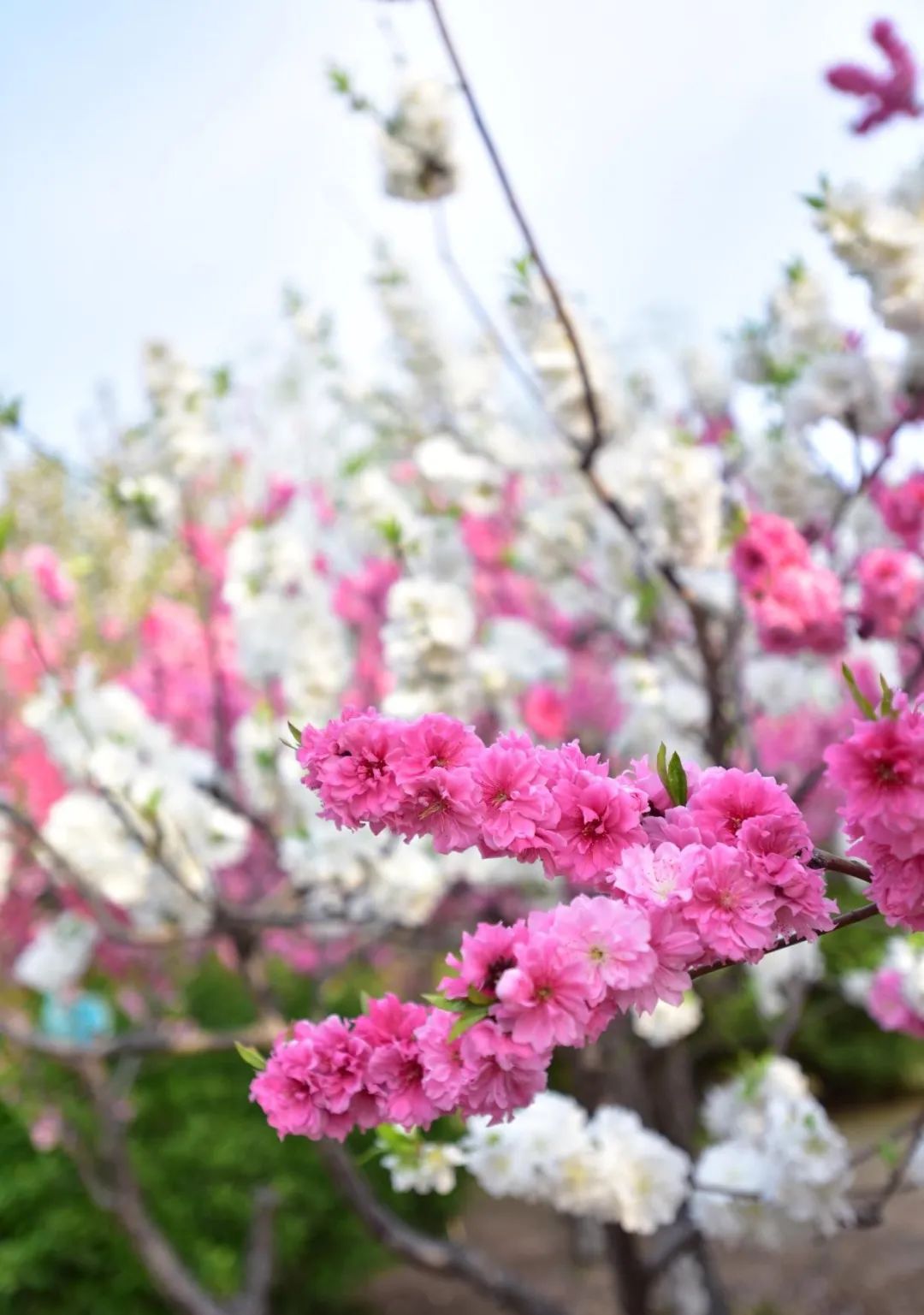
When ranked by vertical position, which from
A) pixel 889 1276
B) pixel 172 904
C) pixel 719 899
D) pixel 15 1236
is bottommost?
pixel 889 1276

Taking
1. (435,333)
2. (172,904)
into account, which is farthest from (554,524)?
(172,904)

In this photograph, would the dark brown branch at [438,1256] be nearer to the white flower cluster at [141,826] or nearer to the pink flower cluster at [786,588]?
the white flower cluster at [141,826]

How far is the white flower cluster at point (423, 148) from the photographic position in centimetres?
266

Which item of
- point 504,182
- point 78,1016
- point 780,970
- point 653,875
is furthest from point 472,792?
point 78,1016

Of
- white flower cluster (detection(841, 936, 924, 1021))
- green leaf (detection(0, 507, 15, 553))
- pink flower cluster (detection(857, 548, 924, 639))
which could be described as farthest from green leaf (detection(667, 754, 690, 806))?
green leaf (detection(0, 507, 15, 553))

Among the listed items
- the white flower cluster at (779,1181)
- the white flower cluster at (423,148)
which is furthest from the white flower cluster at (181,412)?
the white flower cluster at (779,1181)

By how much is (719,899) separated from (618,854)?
0.09 metres

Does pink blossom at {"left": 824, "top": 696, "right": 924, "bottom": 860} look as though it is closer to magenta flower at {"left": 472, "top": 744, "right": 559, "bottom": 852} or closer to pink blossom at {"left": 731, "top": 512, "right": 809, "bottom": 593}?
magenta flower at {"left": 472, "top": 744, "right": 559, "bottom": 852}

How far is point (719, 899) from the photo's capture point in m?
0.90

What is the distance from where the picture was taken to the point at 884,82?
2445mm

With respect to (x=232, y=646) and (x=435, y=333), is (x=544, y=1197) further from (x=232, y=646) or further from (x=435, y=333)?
(x=232, y=646)

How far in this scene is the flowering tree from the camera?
3.02ft

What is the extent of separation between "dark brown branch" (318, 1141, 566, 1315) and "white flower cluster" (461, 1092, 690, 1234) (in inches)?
26.3

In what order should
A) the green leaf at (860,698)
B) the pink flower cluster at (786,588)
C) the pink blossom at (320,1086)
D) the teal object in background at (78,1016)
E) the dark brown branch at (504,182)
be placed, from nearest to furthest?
the green leaf at (860,698)
the pink blossom at (320,1086)
the dark brown branch at (504,182)
the pink flower cluster at (786,588)
the teal object in background at (78,1016)
